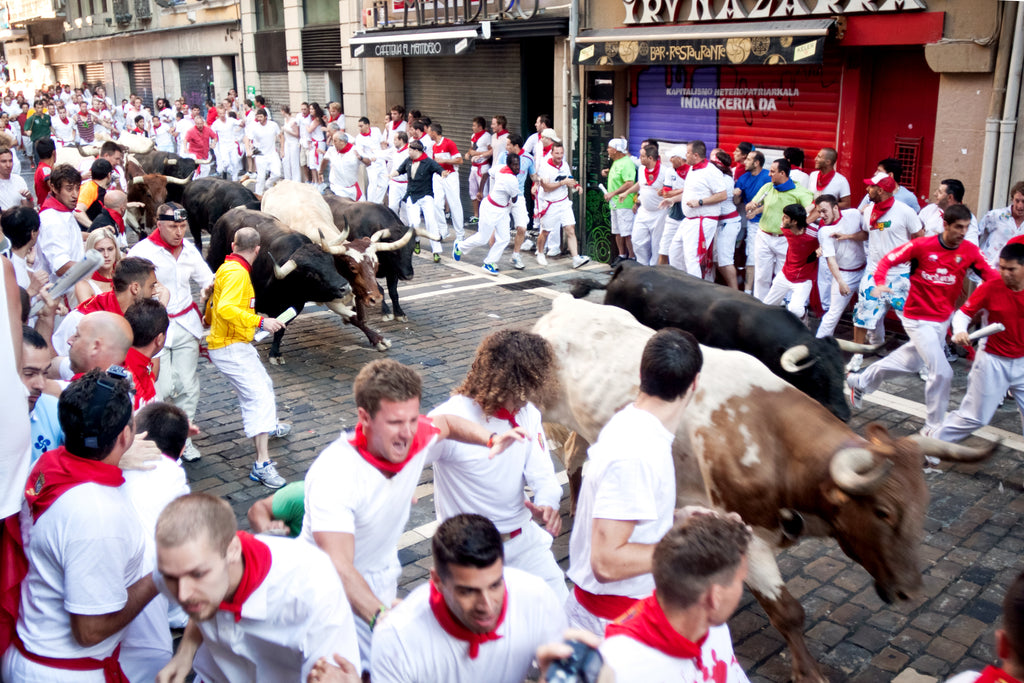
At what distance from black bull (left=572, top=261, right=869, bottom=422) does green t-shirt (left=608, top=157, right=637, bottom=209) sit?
588 centimetres

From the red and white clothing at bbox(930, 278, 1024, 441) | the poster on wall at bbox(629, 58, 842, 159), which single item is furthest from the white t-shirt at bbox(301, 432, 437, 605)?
the poster on wall at bbox(629, 58, 842, 159)

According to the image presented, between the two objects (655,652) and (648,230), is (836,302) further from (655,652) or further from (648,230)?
(655,652)

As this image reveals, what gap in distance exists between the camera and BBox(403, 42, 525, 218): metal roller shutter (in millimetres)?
17891

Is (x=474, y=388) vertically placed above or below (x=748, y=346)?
above

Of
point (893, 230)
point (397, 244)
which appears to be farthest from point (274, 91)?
point (893, 230)

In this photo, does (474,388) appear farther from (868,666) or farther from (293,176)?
(293,176)

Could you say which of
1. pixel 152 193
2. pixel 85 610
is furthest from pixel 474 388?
pixel 152 193

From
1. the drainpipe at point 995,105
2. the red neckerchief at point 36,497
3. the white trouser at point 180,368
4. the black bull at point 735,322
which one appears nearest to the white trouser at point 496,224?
the black bull at point 735,322

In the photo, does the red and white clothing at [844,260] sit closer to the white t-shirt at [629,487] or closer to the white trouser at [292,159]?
the white t-shirt at [629,487]

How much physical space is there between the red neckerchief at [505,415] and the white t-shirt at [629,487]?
0.54 meters

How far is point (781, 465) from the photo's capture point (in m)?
4.61

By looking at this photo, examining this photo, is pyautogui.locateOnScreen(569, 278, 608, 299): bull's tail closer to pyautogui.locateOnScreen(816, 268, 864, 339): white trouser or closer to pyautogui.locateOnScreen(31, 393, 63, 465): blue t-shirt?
pyautogui.locateOnScreen(816, 268, 864, 339): white trouser

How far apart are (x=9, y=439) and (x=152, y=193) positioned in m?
12.5

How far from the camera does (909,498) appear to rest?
4074 mm
